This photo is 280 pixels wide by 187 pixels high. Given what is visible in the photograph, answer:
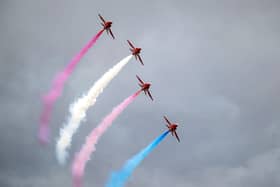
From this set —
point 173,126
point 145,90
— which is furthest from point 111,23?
point 173,126

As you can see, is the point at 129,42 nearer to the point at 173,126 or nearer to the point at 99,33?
the point at 99,33

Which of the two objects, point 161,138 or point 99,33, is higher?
point 99,33

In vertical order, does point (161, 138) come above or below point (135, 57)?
below

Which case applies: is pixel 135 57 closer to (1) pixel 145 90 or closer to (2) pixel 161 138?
(1) pixel 145 90

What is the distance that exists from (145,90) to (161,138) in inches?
617

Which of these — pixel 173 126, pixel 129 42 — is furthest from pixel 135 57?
pixel 173 126

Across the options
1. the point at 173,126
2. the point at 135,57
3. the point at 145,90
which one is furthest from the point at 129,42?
the point at 173,126

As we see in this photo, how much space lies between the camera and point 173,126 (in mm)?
161000

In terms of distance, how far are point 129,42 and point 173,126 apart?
29661 mm

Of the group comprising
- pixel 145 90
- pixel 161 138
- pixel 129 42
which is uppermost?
pixel 129 42

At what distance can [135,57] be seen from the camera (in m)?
159

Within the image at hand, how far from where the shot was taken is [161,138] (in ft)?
520

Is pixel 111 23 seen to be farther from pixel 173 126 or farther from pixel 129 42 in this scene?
pixel 173 126

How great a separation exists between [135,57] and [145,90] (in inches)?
421
